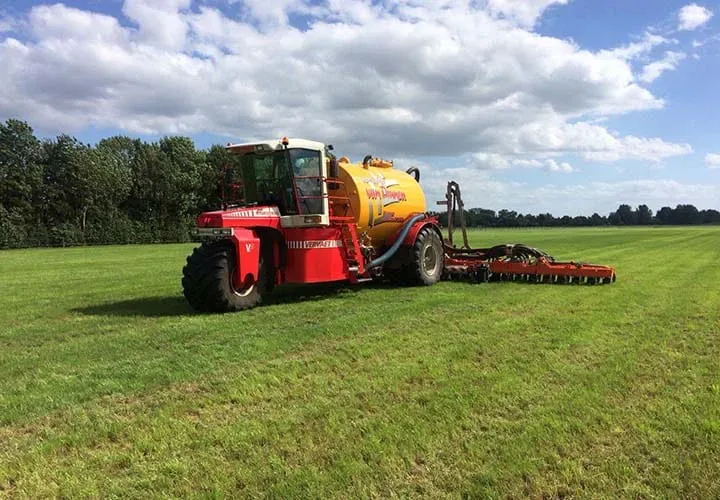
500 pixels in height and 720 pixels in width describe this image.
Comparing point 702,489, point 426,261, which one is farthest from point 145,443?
point 426,261

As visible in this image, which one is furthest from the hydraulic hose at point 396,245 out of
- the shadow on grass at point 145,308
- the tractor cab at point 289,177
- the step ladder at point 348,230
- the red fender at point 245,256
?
the shadow on grass at point 145,308

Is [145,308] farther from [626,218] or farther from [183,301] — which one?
[626,218]

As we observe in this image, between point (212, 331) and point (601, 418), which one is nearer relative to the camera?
point (601, 418)

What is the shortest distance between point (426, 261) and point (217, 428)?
32.8 feet

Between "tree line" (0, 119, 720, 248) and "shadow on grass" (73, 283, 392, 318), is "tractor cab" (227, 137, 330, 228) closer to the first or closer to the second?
"shadow on grass" (73, 283, 392, 318)

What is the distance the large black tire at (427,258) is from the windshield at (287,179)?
10.4ft

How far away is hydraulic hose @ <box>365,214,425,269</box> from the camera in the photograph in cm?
1275

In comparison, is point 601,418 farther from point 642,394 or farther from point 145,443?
point 145,443

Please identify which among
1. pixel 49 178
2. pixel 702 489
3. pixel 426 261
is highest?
pixel 49 178

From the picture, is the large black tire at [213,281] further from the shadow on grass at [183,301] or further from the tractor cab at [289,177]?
the tractor cab at [289,177]

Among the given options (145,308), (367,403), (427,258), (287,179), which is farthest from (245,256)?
(427,258)

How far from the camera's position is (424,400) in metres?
5.29

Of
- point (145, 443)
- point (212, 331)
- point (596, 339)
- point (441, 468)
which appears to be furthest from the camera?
point (212, 331)

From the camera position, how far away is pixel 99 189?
5656cm
